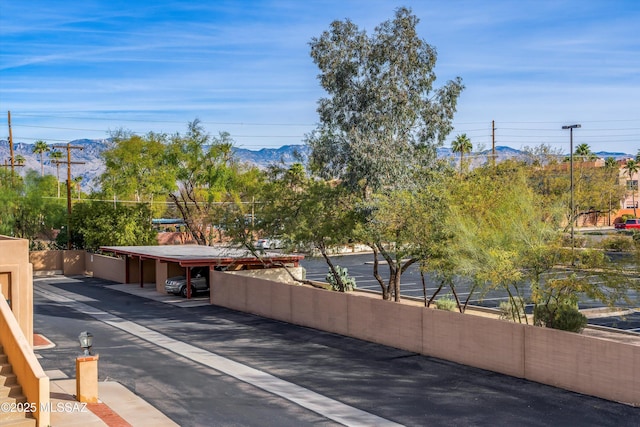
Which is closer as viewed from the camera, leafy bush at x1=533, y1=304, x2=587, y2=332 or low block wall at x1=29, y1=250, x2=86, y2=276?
leafy bush at x1=533, y1=304, x2=587, y2=332

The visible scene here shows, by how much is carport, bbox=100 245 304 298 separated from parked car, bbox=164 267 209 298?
70 centimetres

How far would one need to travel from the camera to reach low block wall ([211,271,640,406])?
19047mm

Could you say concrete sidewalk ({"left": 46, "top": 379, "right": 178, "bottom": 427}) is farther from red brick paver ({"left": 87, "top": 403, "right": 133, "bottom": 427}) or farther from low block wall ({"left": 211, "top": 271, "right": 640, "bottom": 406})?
low block wall ({"left": 211, "top": 271, "right": 640, "bottom": 406})

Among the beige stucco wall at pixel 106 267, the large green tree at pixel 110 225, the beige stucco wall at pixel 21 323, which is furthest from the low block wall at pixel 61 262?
the beige stucco wall at pixel 21 323

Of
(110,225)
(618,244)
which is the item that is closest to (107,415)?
(618,244)

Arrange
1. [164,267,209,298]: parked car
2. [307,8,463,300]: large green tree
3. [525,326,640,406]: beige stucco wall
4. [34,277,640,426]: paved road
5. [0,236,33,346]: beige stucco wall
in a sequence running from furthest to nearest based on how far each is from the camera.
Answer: [164,267,209,298]: parked car < [307,8,463,300]: large green tree < [0,236,33,346]: beige stucco wall < [525,326,640,406]: beige stucco wall < [34,277,640,426]: paved road

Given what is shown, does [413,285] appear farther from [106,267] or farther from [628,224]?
[628,224]

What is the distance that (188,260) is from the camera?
1545 inches

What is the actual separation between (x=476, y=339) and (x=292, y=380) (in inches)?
239

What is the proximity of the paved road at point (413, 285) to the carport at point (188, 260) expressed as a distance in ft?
9.62

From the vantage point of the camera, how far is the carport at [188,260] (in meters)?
39.4

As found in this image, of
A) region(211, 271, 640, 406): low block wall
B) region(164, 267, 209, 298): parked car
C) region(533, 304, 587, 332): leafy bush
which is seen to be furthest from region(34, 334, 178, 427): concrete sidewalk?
region(164, 267, 209, 298): parked car

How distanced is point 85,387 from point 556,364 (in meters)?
13.0

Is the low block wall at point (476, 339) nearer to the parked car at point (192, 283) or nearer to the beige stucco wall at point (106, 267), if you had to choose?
the parked car at point (192, 283)
